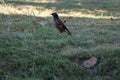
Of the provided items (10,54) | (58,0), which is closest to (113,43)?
(10,54)

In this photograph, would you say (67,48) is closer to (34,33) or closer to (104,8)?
(34,33)

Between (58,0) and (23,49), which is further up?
(23,49)

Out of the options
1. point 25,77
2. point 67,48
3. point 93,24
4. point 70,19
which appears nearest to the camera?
point 25,77

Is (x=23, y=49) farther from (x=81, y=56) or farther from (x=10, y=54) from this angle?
(x=81, y=56)

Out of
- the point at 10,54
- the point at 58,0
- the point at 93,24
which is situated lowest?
the point at 58,0

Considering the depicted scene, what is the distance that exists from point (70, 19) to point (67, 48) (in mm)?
5207

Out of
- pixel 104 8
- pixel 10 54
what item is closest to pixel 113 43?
pixel 10 54

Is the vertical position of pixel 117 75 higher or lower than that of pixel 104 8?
higher

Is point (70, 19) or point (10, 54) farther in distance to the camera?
point (70, 19)

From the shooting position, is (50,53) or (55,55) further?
(50,53)

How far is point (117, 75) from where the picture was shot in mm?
7312

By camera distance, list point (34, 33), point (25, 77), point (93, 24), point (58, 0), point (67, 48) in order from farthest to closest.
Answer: point (58, 0)
point (93, 24)
point (34, 33)
point (67, 48)
point (25, 77)

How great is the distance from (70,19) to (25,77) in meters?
6.66

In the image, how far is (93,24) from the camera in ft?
39.0
